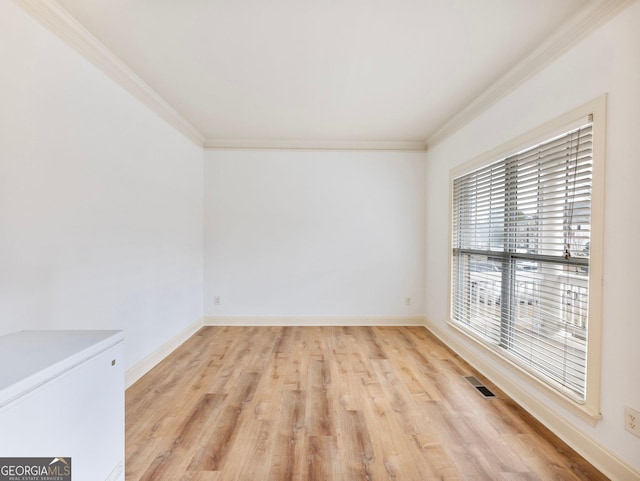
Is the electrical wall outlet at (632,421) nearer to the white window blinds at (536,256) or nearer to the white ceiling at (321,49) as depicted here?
the white window blinds at (536,256)

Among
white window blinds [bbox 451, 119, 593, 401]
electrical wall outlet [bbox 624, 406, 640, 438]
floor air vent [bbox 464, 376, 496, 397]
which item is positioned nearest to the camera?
electrical wall outlet [bbox 624, 406, 640, 438]

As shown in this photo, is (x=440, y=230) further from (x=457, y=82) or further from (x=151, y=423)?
(x=151, y=423)

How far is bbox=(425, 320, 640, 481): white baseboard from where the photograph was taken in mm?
1503

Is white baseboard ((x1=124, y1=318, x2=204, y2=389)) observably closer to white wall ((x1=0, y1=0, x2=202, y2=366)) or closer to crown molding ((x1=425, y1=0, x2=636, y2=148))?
white wall ((x1=0, y1=0, x2=202, y2=366))

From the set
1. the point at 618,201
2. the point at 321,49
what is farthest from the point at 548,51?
the point at 321,49

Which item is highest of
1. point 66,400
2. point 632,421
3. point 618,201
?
point 618,201

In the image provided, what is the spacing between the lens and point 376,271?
4.18 meters

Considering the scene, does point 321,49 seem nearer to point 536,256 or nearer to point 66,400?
point 536,256

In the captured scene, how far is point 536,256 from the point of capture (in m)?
2.12

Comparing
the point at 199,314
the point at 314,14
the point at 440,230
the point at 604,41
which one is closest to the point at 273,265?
the point at 199,314

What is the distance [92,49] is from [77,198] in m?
1.08

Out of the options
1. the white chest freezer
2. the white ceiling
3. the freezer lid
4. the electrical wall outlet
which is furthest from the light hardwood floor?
the white ceiling

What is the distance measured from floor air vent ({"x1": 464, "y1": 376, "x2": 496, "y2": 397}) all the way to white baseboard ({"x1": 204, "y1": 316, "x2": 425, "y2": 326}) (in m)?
1.54

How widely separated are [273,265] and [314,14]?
10.0ft
